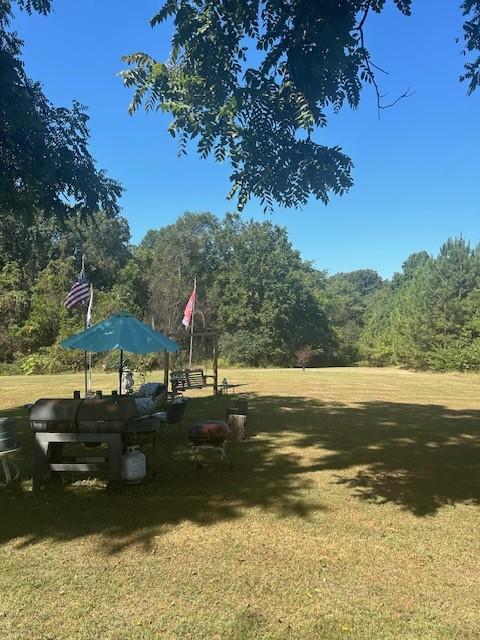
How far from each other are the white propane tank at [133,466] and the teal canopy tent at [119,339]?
2.64 metres

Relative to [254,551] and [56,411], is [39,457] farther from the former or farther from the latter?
[254,551]

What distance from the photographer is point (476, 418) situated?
11.8 metres

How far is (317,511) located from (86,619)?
275cm

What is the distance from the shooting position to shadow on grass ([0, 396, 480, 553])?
4715 mm

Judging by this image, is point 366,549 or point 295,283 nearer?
point 366,549

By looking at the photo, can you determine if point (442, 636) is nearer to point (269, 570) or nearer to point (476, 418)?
point (269, 570)

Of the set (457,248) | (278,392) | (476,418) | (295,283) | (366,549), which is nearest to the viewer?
(366,549)

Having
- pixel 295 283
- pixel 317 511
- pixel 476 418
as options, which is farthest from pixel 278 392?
pixel 295 283

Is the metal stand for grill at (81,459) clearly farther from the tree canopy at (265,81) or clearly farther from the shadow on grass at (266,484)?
the tree canopy at (265,81)

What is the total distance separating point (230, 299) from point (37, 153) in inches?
1561

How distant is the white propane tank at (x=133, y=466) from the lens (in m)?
5.63

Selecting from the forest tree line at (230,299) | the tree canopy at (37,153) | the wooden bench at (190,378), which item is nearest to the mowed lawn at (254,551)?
the tree canopy at (37,153)

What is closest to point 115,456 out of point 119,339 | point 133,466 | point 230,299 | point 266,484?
point 133,466

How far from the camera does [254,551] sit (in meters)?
4.08
